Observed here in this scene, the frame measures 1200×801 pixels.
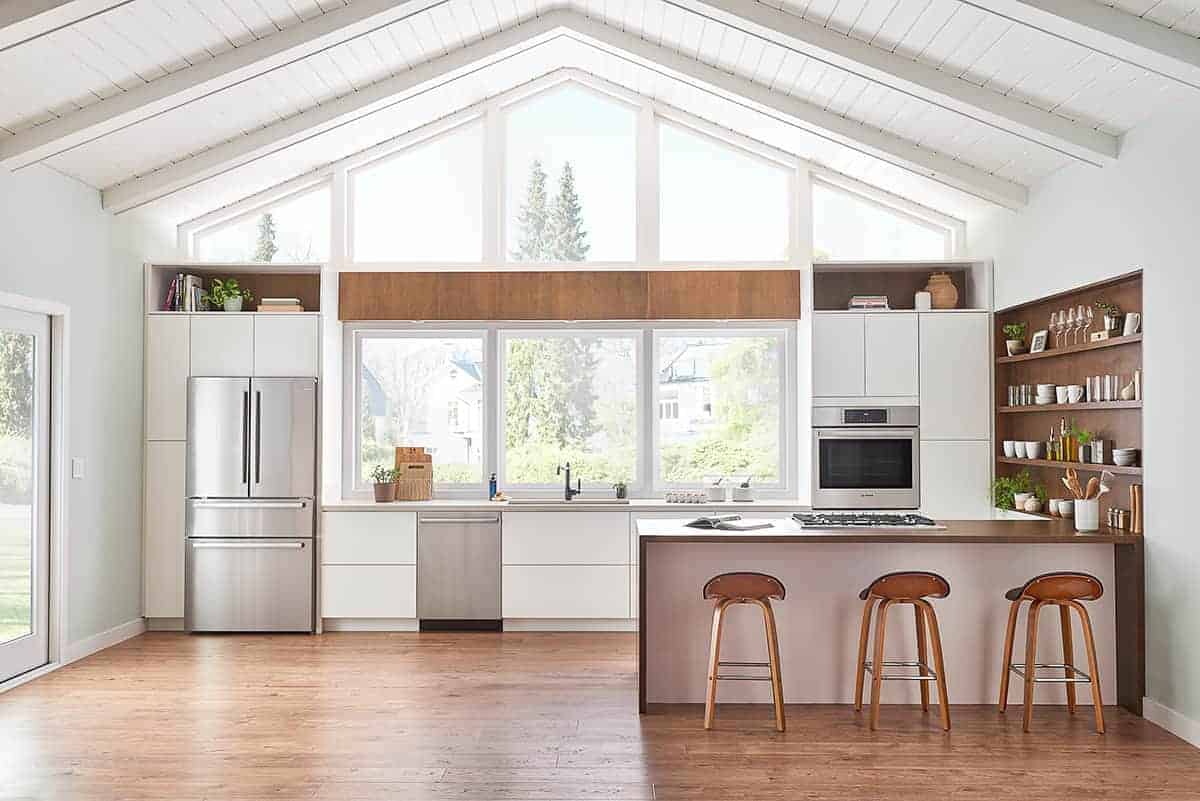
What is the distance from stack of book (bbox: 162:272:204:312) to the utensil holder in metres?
5.57

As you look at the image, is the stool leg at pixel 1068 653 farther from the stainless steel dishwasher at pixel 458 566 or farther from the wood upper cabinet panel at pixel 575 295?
the stainless steel dishwasher at pixel 458 566

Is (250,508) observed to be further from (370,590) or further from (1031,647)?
(1031,647)

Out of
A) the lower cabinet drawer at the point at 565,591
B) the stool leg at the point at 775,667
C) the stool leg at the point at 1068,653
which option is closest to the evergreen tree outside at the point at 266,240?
the lower cabinet drawer at the point at 565,591

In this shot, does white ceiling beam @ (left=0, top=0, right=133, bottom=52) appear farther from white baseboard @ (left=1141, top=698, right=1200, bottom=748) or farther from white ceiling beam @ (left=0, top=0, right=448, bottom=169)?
white baseboard @ (left=1141, top=698, right=1200, bottom=748)

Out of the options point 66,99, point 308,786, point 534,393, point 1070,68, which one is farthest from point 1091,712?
point 66,99

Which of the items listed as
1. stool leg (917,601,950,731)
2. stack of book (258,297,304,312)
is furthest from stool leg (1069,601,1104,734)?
stack of book (258,297,304,312)

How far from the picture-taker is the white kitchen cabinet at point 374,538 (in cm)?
687

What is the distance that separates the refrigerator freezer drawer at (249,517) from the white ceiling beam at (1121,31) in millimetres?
5040

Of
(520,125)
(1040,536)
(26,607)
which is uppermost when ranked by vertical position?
(520,125)

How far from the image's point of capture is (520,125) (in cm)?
738

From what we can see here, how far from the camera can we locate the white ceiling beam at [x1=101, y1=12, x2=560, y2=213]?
20.3 ft

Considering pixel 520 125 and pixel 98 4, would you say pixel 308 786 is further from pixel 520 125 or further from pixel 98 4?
pixel 520 125

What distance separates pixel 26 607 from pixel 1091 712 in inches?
218

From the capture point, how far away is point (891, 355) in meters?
6.87
